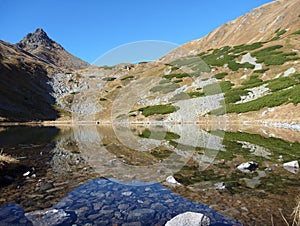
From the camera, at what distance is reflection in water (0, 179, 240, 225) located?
6629 mm

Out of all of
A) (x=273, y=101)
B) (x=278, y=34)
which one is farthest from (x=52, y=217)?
(x=278, y=34)

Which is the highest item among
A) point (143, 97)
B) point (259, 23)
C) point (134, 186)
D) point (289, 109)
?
point (259, 23)

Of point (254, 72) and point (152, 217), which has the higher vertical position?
point (254, 72)

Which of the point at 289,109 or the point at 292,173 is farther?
the point at 289,109

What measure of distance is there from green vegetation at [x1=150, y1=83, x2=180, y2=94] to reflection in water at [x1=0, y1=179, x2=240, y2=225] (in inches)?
2788

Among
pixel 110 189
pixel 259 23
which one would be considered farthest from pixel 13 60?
pixel 110 189

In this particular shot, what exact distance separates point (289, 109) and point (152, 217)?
40.4 metres

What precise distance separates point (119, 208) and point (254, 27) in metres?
123

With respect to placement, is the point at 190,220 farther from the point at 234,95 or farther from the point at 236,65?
the point at 236,65

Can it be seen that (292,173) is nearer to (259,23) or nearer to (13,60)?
(259,23)

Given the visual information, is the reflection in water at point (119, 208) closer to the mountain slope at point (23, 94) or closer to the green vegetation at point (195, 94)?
the green vegetation at point (195, 94)

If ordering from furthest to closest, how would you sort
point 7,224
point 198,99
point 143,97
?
point 143,97 → point 198,99 → point 7,224

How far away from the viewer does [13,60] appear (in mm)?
121938

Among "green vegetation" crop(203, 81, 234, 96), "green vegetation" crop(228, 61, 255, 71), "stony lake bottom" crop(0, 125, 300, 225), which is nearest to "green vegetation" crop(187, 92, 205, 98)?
"green vegetation" crop(203, 81, 234, 96)
